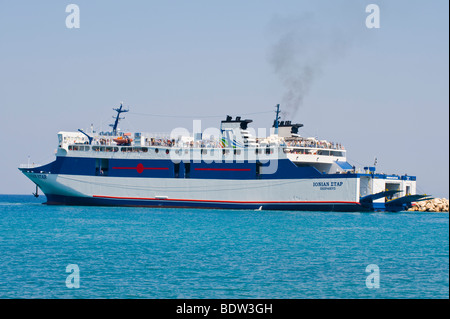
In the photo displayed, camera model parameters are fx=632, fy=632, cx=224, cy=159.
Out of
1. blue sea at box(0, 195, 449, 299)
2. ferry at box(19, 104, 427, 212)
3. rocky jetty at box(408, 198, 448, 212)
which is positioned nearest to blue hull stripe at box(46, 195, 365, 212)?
ferry at box(19, 104, 427, 212)

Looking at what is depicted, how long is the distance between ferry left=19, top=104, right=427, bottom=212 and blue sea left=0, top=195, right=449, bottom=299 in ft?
30.2

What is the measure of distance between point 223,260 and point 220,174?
2905cm

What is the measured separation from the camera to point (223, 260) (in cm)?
2270

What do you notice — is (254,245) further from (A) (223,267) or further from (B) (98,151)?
(B) (98,151)

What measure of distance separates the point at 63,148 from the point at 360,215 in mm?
26589

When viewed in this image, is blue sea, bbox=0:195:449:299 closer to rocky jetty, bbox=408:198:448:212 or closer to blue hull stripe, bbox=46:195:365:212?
blue hull stripe, bbox=46:195:365:212

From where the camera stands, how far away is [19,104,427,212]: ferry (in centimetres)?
4791

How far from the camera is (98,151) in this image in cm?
5525

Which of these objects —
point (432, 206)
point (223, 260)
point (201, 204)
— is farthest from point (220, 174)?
point (223, 260)

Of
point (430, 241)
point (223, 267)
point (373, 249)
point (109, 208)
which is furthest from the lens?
point (109, 208)
